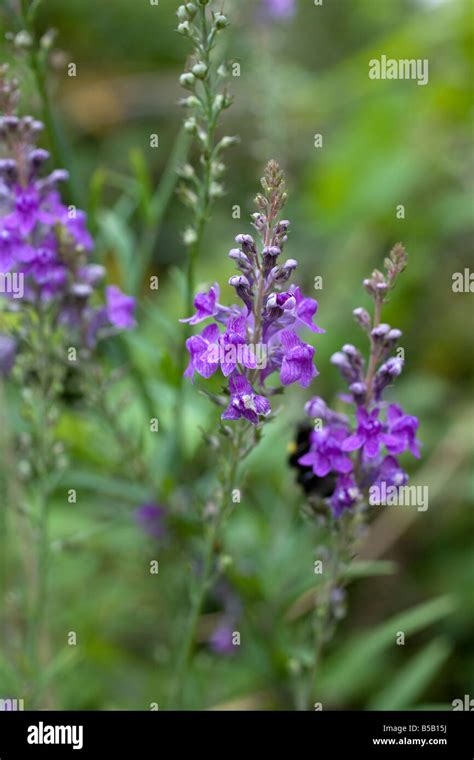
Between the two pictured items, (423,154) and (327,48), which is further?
(327,48)

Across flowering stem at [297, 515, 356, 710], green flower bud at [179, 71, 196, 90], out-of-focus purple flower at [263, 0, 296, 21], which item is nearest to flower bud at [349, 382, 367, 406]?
flowering stem at [297, 515, 356, 710]

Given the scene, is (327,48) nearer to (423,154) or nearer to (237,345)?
(423,154)

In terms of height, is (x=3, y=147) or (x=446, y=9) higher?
(x=446, y=9)

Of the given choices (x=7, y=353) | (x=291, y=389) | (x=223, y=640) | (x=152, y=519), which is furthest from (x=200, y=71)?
(x=223, y=640)

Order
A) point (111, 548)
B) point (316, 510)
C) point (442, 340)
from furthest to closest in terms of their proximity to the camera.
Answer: point (442, 340)
point (111, 548)
point (316, 510)

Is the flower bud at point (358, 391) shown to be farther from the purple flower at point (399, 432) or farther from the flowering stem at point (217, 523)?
the flowering stem at point (217, 523)
